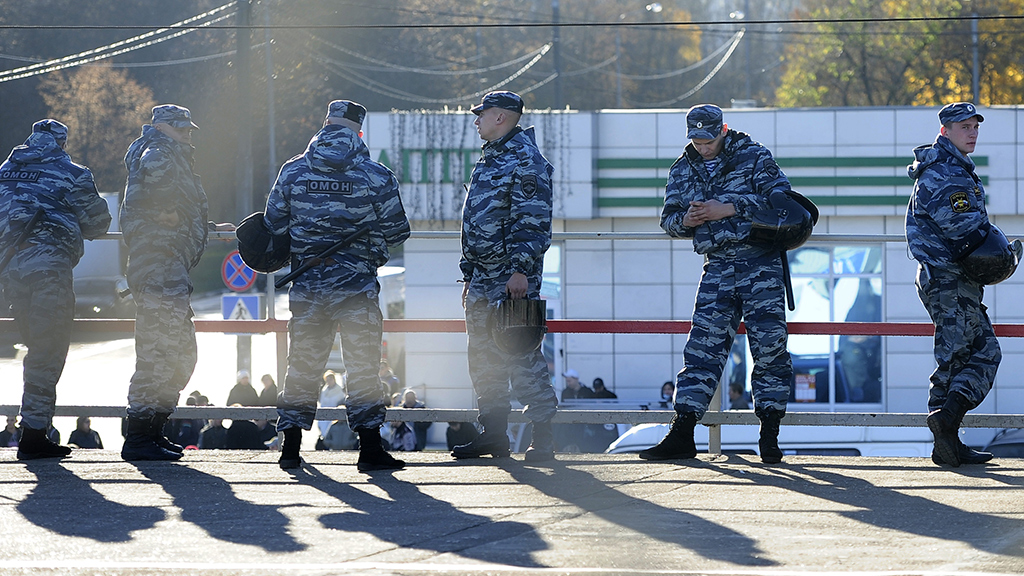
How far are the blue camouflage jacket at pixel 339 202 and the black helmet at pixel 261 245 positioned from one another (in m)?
0.07

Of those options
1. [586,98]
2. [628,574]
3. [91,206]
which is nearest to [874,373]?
[91,206]

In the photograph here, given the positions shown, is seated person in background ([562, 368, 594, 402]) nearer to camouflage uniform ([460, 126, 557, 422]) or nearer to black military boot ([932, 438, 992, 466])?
camouflage uniform ([460, 126, 557, 422])

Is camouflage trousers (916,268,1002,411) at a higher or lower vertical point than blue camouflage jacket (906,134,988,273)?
lower

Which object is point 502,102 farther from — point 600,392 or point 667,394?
point 600,392

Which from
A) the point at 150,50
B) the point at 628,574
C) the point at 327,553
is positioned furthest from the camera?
the point at 150,50

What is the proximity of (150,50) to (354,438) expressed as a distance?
35.3 metres

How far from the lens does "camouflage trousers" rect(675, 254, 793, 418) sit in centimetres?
564

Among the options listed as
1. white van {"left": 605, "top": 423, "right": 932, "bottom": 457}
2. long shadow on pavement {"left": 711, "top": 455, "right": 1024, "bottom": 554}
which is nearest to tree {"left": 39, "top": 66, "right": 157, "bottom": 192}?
white van {"left": 605, "top": 423, "right": 932, "bottom": 457}

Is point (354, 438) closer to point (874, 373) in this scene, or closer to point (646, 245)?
point (646, 245)

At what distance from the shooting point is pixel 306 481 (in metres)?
5.40

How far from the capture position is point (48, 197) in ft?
19.7

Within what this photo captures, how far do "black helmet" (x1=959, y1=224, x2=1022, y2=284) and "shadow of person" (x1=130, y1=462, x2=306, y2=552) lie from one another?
10.4ft

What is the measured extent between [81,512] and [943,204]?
12.8 ft

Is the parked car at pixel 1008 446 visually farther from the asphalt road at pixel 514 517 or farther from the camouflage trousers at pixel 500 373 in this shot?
the camouflage trousers at pixel 500 373
